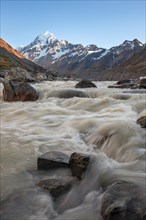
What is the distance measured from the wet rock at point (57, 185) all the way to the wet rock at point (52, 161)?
0.67m

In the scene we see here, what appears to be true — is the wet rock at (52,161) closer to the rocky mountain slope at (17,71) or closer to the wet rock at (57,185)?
the wet rock at (57,185)

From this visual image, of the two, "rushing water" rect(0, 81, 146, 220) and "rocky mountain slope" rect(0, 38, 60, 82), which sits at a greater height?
"rocky mountain slope" rect(0, 38, 60, 82)

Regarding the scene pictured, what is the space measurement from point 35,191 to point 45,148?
286 cm

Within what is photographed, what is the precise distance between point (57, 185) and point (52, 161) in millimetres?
1084

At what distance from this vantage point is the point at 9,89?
2070cm

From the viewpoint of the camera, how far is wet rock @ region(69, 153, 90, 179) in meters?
6.48

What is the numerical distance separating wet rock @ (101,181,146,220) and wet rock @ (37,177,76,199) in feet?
3.67

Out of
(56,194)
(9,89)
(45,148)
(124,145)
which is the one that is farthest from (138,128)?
(9,89)

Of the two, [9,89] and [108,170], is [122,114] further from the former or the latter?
[9,89]

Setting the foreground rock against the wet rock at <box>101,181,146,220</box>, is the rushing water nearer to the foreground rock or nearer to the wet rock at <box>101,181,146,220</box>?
the wet rock at <box>101,181,146,220</box>

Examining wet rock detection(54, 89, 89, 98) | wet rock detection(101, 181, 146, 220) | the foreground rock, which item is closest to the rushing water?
wet rock detection(101, 181, 146, 220)

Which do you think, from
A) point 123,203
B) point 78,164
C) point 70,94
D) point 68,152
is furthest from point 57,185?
point 70,94

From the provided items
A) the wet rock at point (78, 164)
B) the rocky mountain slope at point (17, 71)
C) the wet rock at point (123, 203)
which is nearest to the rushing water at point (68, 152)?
the wet rock at point (78, 164)

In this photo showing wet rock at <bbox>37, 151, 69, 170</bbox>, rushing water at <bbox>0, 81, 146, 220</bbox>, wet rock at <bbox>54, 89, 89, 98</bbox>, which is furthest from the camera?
wet rock at <bbox>54, 89, 89, 98</bbox>
